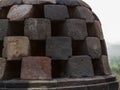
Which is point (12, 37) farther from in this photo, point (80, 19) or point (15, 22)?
point (80, 19)

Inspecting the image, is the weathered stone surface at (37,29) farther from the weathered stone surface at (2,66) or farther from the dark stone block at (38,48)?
the weathered stone surface at (2,66)

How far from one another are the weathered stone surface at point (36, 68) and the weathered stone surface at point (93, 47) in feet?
3.68

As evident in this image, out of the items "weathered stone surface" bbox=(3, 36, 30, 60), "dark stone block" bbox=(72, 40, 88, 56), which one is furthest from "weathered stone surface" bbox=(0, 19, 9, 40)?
"dark stone block" bbox=(72, 40, 88, 56)

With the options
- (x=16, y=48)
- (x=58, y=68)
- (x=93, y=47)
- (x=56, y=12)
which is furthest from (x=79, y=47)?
(x=16, y=48)

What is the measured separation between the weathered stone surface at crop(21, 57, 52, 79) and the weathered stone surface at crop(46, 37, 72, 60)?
0.66 feet

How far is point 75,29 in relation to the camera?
7.37m

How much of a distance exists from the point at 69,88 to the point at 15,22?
202cm

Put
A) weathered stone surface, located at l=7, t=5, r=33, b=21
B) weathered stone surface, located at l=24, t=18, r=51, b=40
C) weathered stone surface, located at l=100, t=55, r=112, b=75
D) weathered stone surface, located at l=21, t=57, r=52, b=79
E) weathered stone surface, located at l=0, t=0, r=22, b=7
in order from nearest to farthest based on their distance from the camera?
weathered stone surface, located at l=21, t=57, r=52, b=79 → weathered stone surface, located at l=24, t=18, r=51, b=40 → weathered stone surface, located at l=7, t=5, r=33, b=21 → weathered stone surface, located at l=0, t=0, r=22, b=7 → weathered stone surface, located at l=100, t=55, r=112, b=75

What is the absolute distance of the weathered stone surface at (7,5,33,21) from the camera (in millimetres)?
7238

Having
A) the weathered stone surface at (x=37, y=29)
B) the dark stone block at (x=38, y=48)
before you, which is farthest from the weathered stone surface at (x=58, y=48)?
the dark stone block at (x=38, y=48)

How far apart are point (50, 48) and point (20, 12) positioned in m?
1.09

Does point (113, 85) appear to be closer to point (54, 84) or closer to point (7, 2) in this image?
point (54, 84)

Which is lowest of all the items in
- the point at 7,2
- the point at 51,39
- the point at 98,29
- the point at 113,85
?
the point at 113,85

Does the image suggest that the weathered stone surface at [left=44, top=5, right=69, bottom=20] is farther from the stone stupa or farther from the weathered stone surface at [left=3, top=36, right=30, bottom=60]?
the weathered stone surface at [left=3, top=36, right=30, bottom=60]
